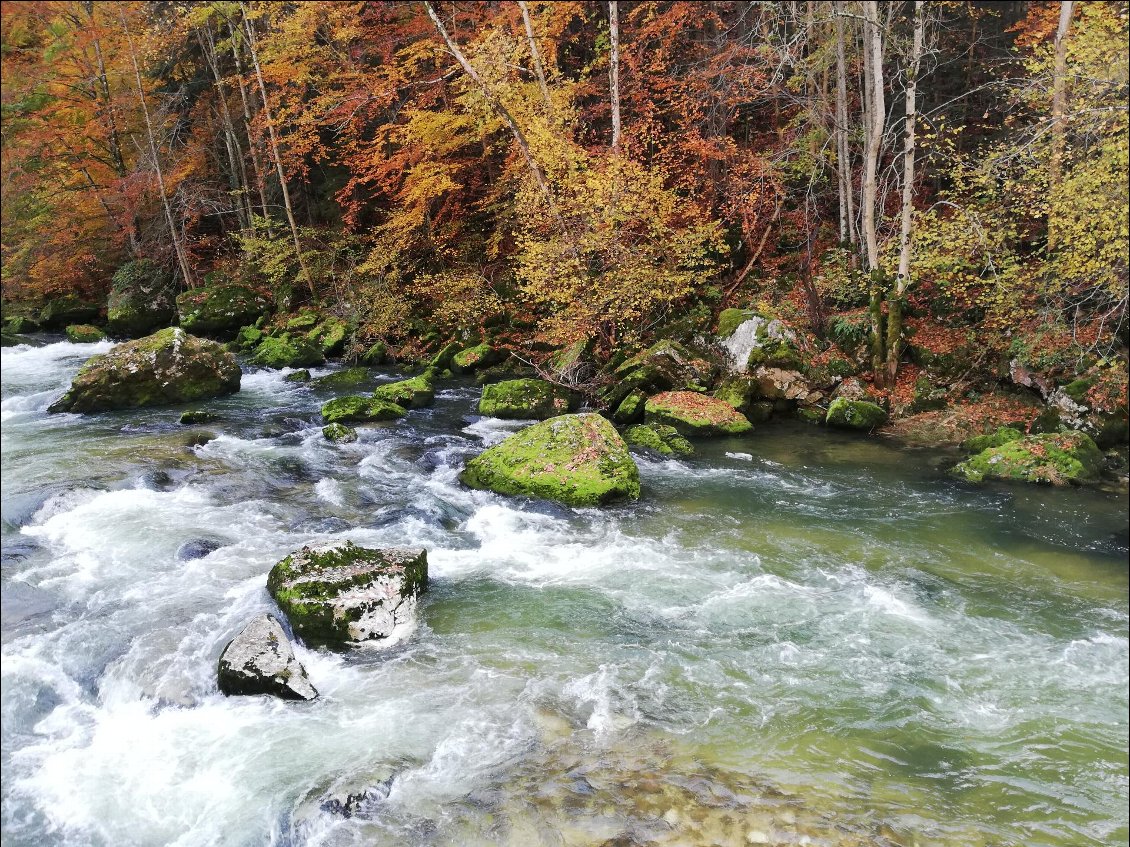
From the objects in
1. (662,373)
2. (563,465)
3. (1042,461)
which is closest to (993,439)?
(1042,461)

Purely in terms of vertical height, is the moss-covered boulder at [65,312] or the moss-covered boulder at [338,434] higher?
Result: the moss-covered boulder at [65,312]

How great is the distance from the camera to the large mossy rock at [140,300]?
2581 cm

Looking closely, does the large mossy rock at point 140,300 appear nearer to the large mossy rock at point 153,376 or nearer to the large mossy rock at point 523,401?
the large mossy rock at point 153,376

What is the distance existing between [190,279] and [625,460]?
74.5 ft

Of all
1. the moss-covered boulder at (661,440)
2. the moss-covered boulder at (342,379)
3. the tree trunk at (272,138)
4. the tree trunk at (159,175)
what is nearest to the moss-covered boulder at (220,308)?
the tree trunk at (159,175)

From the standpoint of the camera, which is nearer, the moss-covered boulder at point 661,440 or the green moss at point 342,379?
the moss-covered boulder at point 661,440

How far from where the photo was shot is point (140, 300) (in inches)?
1029

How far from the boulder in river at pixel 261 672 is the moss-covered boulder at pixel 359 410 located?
28.0ft

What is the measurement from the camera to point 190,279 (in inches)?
1046

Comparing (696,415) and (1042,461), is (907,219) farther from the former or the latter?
(696,415)

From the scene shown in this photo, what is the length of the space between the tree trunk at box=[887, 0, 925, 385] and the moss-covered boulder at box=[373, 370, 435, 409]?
10353 millimetres

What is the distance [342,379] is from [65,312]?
54.4ft

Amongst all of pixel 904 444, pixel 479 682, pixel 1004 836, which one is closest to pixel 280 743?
pixel 479 682

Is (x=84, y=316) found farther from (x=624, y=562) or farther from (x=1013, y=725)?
(x=1013, y=725)
